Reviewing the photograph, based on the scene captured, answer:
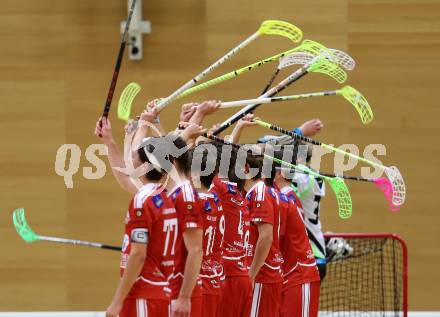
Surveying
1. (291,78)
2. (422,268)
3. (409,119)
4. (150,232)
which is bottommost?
(150,232)

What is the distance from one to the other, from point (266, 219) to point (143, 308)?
161 cm

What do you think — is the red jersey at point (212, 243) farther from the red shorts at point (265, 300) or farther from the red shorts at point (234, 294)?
the red shorts at point (265, 300)

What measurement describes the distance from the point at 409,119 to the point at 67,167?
3.56 metres

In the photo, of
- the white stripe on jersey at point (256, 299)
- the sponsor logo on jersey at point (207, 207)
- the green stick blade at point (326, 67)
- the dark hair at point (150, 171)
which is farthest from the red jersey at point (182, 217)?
the green stick blade at point (326, 67)

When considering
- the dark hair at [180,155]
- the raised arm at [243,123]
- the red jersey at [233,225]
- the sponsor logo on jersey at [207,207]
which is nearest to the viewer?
the dark hair at [180,155]

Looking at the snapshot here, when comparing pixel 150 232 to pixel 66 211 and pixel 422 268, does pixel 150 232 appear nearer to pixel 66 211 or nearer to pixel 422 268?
pixel 66 211

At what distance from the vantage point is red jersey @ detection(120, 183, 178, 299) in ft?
16.2

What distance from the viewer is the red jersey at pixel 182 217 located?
5.13 meters

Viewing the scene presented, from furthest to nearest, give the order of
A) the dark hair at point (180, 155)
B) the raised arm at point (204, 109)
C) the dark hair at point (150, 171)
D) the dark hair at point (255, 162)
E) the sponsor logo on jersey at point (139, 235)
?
1. the dark hair at point (255, 162)
2. the raised arm at point (204, 109)
3. the dark hair at point (180, 155)
4. the dark hair at point (150, 171)
5. the sponsor logo on jersey at point (139, 235)

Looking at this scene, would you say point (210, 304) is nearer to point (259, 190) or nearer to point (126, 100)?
point (259, 190)

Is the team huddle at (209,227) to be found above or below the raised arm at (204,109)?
below

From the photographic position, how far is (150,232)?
4988mm

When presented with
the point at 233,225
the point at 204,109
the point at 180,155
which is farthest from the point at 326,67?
the point at 180,155

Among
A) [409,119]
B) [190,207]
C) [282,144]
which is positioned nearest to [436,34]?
[409,119]
